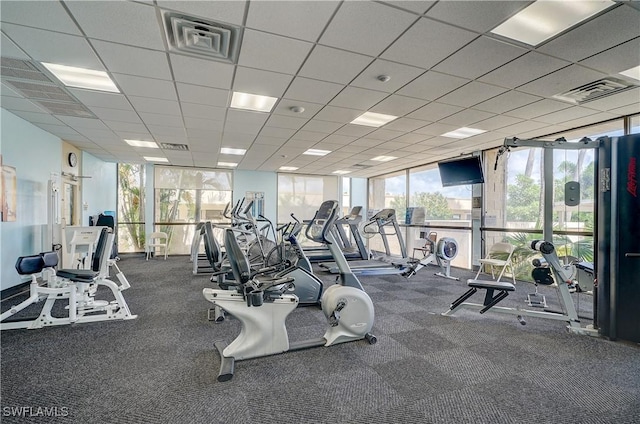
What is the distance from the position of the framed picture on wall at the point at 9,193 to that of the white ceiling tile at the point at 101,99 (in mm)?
1625

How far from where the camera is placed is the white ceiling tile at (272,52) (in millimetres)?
2521

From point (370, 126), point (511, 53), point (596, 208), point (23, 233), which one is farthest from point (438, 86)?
point (23, 233)

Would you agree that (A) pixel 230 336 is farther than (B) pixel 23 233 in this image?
No

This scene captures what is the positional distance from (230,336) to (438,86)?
144 inches

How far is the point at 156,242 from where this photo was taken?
888cm

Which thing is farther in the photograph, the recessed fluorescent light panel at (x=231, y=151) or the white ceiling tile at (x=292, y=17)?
the recessed fluorescent light panel at (x=231, y=151)

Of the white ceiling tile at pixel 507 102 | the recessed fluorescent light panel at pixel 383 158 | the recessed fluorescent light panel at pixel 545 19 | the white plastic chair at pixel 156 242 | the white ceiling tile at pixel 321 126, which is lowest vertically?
the white plastic chair at pixel 156 242

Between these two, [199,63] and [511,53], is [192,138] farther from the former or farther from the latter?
[511,53]

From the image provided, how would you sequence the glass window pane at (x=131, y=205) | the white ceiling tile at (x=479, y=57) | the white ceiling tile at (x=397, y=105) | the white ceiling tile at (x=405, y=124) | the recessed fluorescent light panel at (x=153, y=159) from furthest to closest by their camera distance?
the glass window pane at (x=131, y=205)
the recessed fluorescent light panel at (x=153, y=159)
the white ceiling tile at (x=405, y=124)
the white ceiling tile at (x=397, y=105)
the white ceiling tile at (x=479, y=57)

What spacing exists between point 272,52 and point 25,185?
16.1ft

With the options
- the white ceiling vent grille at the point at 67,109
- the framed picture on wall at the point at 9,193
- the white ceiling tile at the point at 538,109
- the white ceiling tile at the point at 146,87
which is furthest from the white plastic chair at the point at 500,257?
the framed picture on wall at the point at 9,193

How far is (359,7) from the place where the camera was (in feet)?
7.04

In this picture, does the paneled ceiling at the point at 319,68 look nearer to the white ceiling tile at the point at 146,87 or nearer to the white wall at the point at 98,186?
the white ceiling tile at the point at 146,87

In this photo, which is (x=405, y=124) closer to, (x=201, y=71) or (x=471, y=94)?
(x=471, y=94)
